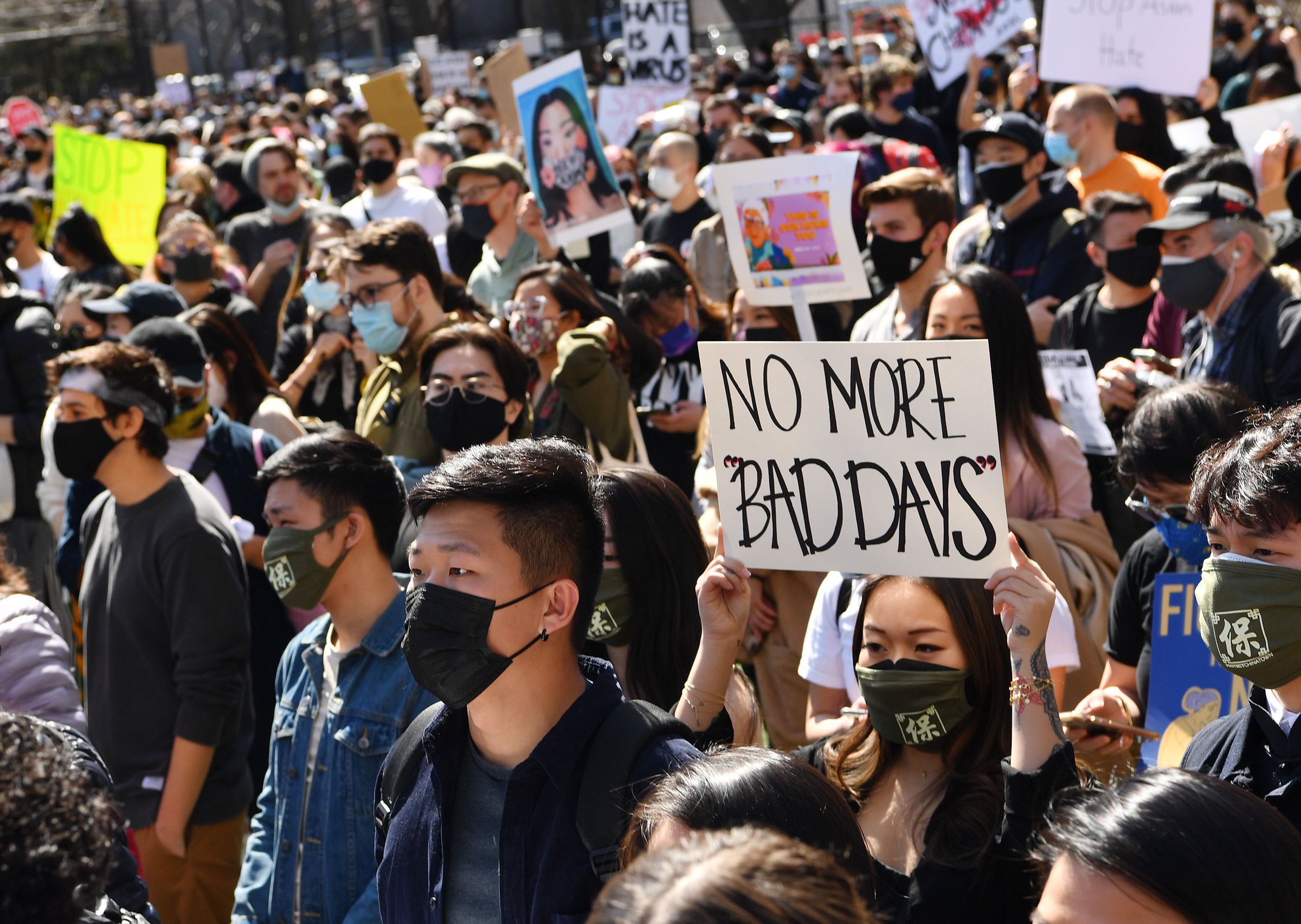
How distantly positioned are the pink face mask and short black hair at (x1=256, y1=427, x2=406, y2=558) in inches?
329

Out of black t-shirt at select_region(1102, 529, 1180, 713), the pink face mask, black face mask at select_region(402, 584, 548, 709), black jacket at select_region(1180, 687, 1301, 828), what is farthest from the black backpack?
the pink face mask

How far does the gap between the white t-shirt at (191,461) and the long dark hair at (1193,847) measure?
133 inches

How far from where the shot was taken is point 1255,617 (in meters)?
2.40

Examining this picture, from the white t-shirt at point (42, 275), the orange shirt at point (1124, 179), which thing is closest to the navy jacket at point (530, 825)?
the orange shirt at point (1124, 179)

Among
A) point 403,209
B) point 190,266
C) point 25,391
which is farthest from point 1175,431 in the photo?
point 403,209

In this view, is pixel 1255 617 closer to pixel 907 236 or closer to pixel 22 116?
pixel 907 236

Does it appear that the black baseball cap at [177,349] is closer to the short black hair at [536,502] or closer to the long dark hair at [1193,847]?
the short black hair at [536,502]

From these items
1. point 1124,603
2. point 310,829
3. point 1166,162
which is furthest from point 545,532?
point 1166,162

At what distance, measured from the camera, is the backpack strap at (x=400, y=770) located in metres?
2.46

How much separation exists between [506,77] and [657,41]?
1.28m

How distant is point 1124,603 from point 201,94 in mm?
37120

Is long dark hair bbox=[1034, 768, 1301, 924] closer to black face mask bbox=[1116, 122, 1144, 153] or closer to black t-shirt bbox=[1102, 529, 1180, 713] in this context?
black t-shirt bbox=[1102, 529, 1180, 713]

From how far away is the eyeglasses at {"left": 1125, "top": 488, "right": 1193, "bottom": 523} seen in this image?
3369mm

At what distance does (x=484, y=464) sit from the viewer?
2.48 metres
